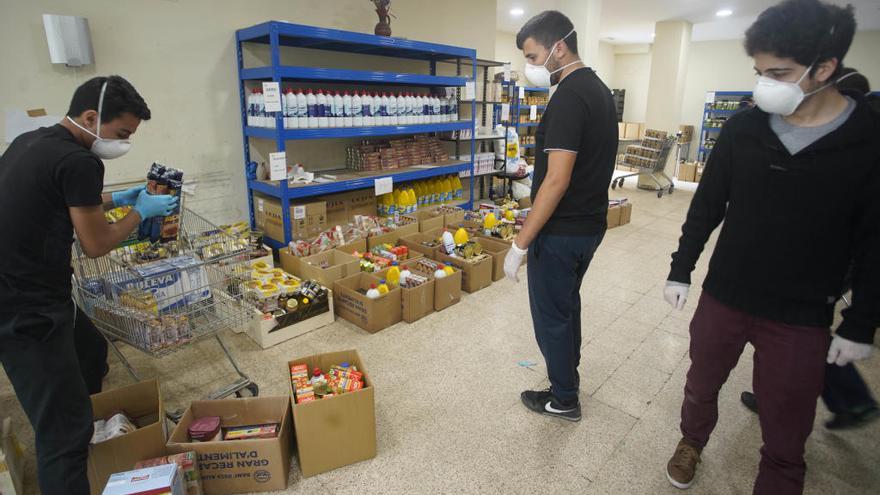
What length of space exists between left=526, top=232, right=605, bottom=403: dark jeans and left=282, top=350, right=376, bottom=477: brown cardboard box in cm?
83

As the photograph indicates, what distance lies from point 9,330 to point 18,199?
412mm

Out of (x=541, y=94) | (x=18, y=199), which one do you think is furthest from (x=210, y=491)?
(x=541, y=94)

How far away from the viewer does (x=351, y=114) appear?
4.37 m

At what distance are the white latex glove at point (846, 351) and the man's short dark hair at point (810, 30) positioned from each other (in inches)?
31.1

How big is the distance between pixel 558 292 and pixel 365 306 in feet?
5.09

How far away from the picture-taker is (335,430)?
79.4 inches

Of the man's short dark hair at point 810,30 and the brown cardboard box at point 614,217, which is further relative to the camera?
the brown cardboard box at point 614,217

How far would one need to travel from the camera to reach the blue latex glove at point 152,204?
2.00m

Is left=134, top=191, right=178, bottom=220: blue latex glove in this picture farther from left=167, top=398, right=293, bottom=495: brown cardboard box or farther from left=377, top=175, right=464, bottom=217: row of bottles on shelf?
left=377, top=175, right=464, bottom=217: row of bottles on shelf

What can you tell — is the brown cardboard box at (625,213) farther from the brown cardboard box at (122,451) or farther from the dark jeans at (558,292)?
the brown cardboard box at (122,451)

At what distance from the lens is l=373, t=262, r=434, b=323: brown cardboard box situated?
132 inches

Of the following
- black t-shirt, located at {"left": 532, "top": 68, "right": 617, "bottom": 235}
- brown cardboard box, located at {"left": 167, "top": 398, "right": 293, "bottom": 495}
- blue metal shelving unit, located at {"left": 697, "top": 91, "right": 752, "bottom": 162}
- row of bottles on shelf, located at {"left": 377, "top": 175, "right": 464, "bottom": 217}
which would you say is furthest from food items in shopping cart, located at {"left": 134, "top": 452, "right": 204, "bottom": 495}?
blue metal shelving unit, located at {"left": 697, "top": 91, "right": 752, "bottom": 162}

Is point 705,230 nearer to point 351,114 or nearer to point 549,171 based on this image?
point 549,171

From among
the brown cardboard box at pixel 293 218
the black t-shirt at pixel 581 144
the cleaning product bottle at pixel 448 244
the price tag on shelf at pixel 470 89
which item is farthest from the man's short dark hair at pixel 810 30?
the price tag on shelf at pixel 470 89
